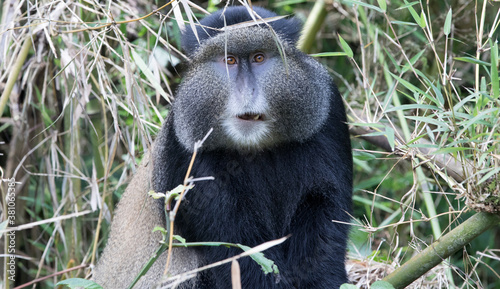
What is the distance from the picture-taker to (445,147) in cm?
232

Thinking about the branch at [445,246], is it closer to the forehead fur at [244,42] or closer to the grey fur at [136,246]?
the forehead fur at [244,42]

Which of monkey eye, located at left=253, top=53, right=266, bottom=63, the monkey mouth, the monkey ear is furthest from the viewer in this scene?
the monkey ear

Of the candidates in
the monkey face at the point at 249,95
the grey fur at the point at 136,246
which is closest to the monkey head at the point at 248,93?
the monkey face at the point at 249,95

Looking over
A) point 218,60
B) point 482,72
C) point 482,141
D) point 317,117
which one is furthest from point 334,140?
point 482,72

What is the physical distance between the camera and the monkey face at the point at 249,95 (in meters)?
2.79

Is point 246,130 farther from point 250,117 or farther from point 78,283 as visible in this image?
point 78,283

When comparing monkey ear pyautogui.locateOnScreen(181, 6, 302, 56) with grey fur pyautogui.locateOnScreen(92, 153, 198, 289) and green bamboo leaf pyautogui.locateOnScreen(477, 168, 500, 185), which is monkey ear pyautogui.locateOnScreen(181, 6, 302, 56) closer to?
grey fur pyautogui.locateOnScreen(92, 153, 198, 289)

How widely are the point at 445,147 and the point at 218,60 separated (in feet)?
3.96

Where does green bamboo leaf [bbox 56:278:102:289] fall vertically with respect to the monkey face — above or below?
below

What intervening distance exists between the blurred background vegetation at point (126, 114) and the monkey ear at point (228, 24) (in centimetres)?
14

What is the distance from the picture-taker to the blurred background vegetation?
3068 millimetres

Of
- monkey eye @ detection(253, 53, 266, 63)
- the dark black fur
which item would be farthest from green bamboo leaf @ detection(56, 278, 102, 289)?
monkey eye @ detection(253, 53, 266, 63)

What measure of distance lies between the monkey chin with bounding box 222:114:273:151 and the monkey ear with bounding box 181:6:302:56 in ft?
1.50

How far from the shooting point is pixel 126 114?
3.92 metres
